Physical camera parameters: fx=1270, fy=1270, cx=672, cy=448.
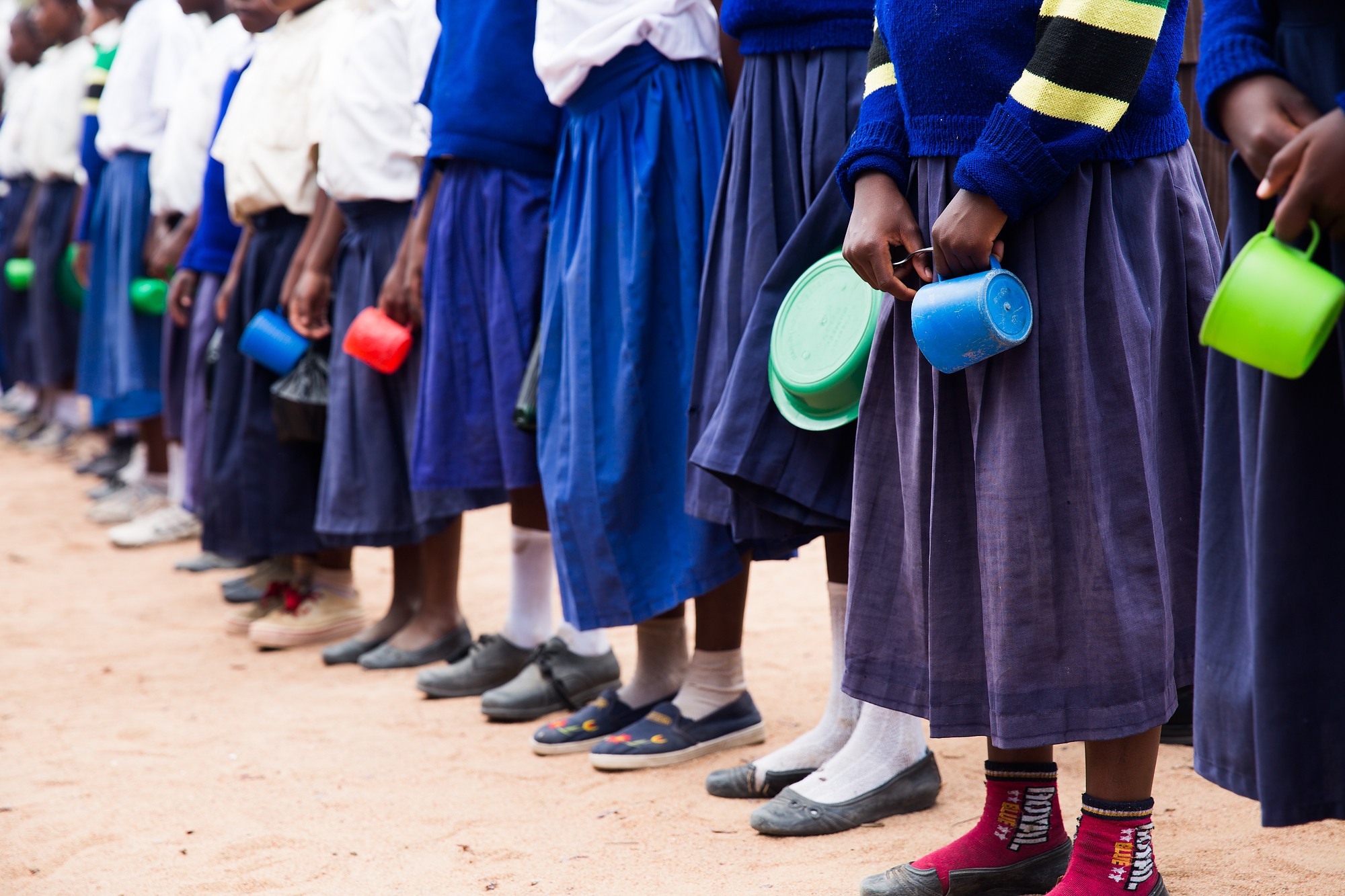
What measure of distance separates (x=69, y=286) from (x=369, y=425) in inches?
178

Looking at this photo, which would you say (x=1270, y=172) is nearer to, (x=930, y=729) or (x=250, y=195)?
(x=930, y=729)

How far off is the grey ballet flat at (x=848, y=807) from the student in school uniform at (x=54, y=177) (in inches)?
250

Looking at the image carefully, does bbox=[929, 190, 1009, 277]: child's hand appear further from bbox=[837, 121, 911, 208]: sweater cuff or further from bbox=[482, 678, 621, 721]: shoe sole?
bbox=[482, 678, 621, 721]: shoe sole

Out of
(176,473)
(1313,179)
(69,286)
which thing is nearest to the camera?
(1313,179)

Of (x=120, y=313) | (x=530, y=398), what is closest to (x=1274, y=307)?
(x=530, y=398)

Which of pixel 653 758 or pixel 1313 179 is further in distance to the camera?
pixel 653 758

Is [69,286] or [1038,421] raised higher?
[1038,421]

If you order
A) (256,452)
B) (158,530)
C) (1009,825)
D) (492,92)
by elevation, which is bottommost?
(158,530)

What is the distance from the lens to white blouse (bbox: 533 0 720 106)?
2826 mm

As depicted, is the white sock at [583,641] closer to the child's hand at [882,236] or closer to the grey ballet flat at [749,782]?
the grey ballet flat at [749,782]

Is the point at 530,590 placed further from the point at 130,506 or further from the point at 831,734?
the point at 130,506

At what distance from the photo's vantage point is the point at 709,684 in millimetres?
2990

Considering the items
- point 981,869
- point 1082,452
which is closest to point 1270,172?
point 1082,452

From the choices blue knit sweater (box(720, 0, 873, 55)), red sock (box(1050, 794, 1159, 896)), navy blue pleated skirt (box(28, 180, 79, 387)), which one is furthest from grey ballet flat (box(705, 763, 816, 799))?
navy blue pleated skirt (box(28, 180, 79, 387))
